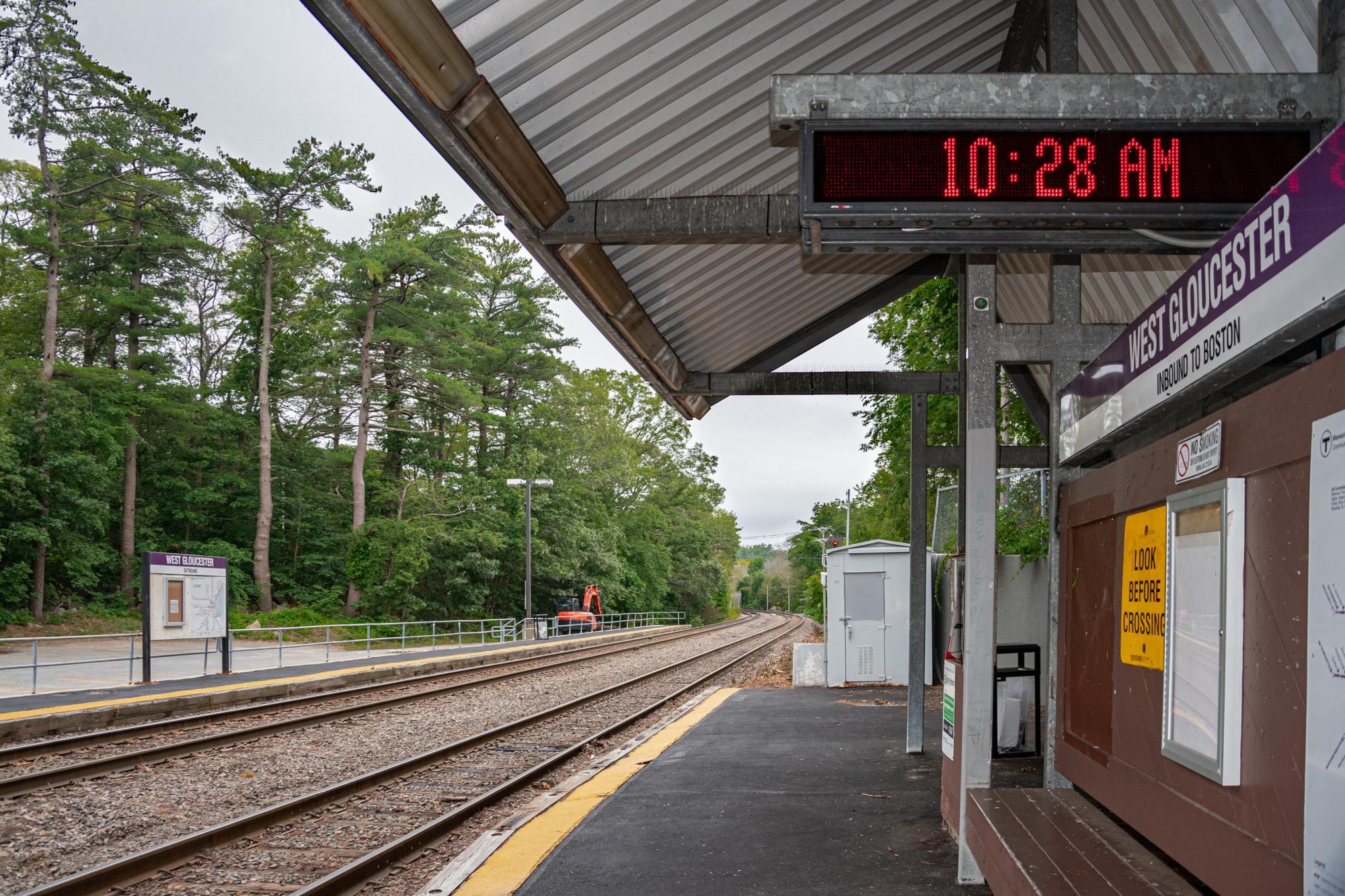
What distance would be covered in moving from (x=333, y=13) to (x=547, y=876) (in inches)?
172

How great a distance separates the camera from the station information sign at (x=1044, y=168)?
13.4ft

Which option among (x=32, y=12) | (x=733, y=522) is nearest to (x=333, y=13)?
(x=32, y=12)

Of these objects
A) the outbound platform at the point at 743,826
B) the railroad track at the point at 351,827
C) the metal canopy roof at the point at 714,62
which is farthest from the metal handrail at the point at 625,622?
the metal canopy roof at the point at 714,62

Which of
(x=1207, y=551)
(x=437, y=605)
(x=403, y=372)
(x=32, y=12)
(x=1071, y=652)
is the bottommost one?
(x=437, y=605)

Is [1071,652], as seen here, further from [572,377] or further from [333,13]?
[572,377]

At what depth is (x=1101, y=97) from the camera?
4102 millimetres

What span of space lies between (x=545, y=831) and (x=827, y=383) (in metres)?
5.59

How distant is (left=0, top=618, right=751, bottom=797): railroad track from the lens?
9.81 metres

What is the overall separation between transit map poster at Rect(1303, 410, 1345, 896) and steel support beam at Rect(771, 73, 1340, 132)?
2003 millimetres

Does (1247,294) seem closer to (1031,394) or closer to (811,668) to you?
(1031,394)

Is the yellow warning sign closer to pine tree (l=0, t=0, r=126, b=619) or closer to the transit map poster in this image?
the transit map poster

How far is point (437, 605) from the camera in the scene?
41.9m

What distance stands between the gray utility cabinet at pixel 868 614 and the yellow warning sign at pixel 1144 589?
12.4 metres

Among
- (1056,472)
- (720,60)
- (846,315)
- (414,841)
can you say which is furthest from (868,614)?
(720,60)
